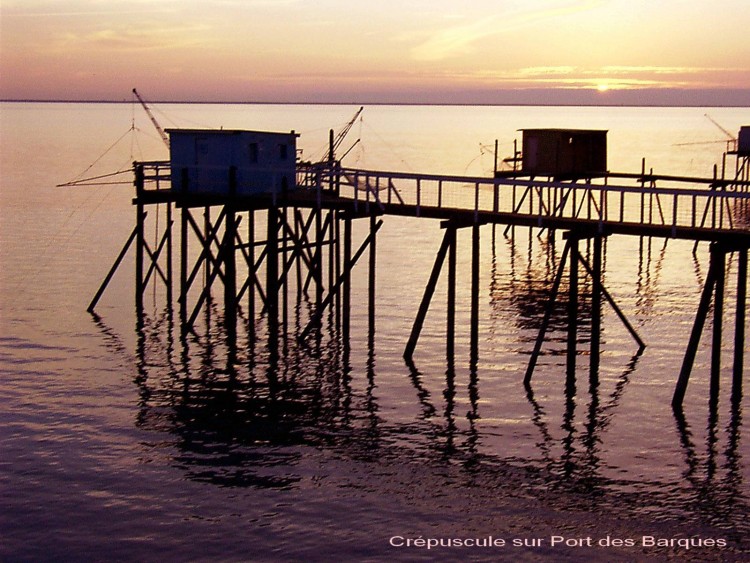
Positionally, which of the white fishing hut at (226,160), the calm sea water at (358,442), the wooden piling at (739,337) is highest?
the white fishing hut at (226,160)

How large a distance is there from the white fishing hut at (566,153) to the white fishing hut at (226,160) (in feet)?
65.7

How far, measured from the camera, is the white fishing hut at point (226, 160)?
131 ft

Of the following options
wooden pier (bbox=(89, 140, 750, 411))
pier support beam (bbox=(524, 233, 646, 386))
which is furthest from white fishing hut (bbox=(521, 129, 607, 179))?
pier support beam (bbox=(524, 233, 646, 386))

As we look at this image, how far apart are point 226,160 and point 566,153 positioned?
75.2ft

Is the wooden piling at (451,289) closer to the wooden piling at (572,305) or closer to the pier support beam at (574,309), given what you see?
the pier support beam at (574,309)

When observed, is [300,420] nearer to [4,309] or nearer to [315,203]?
[315,203]

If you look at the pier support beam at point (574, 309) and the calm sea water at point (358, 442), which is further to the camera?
the pier support beam at point (574, 309)

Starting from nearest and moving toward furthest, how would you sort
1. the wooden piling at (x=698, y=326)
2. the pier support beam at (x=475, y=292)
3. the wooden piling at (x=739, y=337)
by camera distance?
the wooden piling at (x=698, y=326) → the wooden piling at (x=739, y=337) → the pier support beam at (x=475, y=292)

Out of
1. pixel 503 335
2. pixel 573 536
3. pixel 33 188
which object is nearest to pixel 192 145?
pixel 503 335

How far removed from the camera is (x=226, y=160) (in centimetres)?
4006

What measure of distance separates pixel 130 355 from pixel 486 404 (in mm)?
13457

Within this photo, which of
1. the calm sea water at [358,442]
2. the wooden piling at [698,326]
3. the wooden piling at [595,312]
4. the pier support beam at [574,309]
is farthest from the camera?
the wooden piling at [595,312]

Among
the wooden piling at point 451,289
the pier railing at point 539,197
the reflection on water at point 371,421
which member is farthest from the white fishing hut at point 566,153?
the wooden piling at point 451,289

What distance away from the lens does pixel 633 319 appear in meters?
43.8
